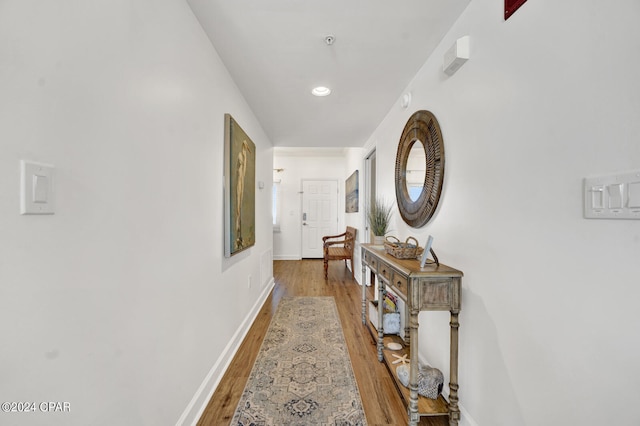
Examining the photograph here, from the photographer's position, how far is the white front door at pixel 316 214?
263 inches

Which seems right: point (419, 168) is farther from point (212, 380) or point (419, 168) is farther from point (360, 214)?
point (360, 214)

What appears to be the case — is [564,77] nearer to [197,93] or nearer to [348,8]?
[348,8]

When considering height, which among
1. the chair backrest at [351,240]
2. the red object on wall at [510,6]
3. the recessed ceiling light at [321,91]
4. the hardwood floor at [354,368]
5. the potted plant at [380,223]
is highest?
the recessed ceiling light at [321,91]

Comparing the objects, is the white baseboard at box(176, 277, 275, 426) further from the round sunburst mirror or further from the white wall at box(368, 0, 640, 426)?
the round sunburst mirror

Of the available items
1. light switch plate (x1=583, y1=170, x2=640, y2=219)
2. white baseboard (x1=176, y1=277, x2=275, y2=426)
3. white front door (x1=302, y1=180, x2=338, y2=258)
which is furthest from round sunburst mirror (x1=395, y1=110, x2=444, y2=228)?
white front door (x1=302, y1=180, x2=338, y2=258)

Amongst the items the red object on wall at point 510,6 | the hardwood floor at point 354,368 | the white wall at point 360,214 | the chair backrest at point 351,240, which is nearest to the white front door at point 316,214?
the chair backrest at point 351,240

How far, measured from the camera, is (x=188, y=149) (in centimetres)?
145

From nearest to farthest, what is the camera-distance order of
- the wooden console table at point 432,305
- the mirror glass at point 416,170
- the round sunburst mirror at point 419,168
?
1. the wooden console table at point 432,305
2. the round sunburst mirror at point 419,168
3. the mirror glass at point 416,170

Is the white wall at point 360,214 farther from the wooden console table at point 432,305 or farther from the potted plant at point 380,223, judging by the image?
the wooden console table at point 432,305

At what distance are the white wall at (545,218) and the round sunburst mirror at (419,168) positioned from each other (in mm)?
190

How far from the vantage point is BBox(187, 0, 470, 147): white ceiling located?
1.43m

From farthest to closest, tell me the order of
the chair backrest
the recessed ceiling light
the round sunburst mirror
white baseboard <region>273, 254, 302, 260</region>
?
white baseboard <region>273, 254, 302, 260</region> → the chair backrest → the recessed ceiling light → the round sunburst mirror

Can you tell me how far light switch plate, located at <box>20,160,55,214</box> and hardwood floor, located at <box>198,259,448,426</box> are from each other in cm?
145

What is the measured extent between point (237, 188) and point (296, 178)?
4.50 metres
